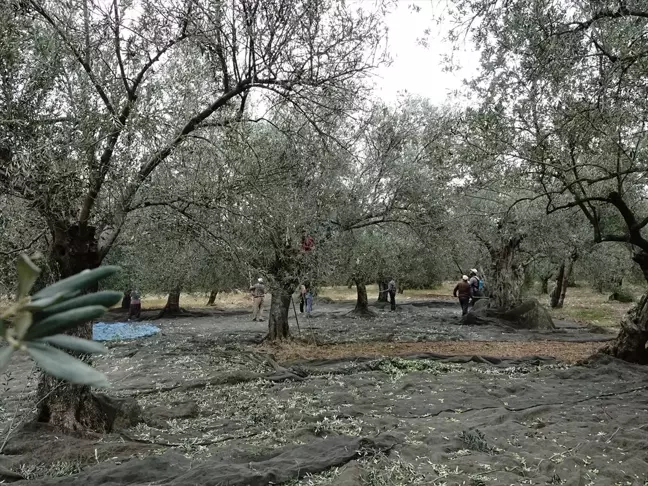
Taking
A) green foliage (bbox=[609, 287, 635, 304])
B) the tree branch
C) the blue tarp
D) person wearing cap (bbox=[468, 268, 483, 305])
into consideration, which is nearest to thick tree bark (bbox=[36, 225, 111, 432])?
the tree branch

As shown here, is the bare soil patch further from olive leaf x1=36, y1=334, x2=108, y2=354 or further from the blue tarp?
olive leaf x1=36, y1=334, x2=108, y2=354

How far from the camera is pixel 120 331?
680 inches

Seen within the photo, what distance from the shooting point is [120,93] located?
5395 mm

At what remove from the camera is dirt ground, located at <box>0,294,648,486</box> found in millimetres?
4492

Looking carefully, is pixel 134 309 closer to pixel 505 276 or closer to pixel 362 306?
pixel 362 306

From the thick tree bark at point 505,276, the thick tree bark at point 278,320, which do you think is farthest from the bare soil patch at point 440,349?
the thick tree bark at point 505,276

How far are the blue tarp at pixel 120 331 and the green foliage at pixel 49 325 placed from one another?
16200 millimetres

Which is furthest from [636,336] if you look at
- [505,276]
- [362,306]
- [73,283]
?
[362,306]

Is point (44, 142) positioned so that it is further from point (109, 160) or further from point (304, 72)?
point (304, 72)

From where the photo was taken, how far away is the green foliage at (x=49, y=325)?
0.56m

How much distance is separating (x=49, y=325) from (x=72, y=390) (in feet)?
19.7

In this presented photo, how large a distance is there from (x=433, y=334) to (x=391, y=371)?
712cm

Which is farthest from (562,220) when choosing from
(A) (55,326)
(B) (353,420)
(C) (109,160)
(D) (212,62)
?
(A) (55,326)

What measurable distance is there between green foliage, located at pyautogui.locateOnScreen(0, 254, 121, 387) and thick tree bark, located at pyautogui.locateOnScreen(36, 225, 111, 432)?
5529mm
